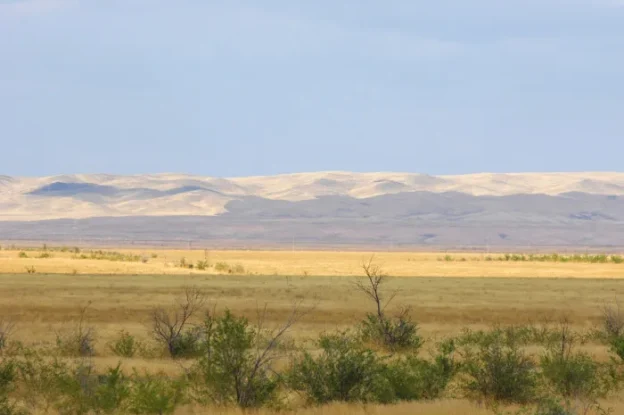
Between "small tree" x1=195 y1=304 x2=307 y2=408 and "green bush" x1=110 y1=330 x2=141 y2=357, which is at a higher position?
"small tree" x1=195 y1=304 x2=307 y2=408

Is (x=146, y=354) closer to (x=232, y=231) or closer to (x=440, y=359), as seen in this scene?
(x=440, y=359)

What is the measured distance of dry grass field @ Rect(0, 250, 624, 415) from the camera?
3403 centimetres

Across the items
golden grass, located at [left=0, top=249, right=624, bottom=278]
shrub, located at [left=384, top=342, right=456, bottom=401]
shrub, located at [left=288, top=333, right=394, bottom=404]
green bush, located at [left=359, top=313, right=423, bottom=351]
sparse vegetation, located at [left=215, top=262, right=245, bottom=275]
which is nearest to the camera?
shrub, located at [left=288, top=333, right=394, bottom=404]

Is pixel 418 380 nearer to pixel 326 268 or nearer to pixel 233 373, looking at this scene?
pixel 233 373

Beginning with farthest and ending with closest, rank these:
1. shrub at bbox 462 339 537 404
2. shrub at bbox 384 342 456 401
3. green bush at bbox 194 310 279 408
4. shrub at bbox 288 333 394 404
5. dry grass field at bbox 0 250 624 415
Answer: dry grass field at bbox 0 250 624 415 → shrub at bbox 462 339 537 404 → shrub at bbox 384 342 456 401 → shrub at bbox 288 333 394 404 → green bush at bbox 194 310 279 408

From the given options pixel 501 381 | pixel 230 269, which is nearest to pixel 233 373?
pixel 501 381

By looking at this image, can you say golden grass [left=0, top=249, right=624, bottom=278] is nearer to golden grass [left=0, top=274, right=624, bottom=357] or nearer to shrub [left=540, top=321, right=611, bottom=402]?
golden grass [left=0, top=274, right=624, bottom=357]

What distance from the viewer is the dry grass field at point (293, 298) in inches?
1340

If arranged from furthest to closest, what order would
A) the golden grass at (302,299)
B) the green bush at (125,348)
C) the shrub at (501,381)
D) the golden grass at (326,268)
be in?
the golden grass at (326,268) < the golden grass at (302,299) < the green bush at (125,348) < the shrub at (501,381)

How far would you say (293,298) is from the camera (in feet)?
158

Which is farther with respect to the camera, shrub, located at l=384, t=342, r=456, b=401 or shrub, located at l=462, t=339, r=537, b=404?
shrub, located at l=462, t=339, r=537, b=404

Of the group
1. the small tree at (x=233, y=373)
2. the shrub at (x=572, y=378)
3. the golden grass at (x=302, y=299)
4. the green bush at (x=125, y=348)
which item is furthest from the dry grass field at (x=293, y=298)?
the shrub at (x=572, y=378)

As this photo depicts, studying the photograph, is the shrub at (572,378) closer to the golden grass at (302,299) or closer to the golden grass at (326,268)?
the golden grass at (302,299)

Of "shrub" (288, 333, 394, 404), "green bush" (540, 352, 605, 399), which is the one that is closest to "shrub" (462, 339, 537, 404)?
"green bush" (540, 352, 605, 399)
